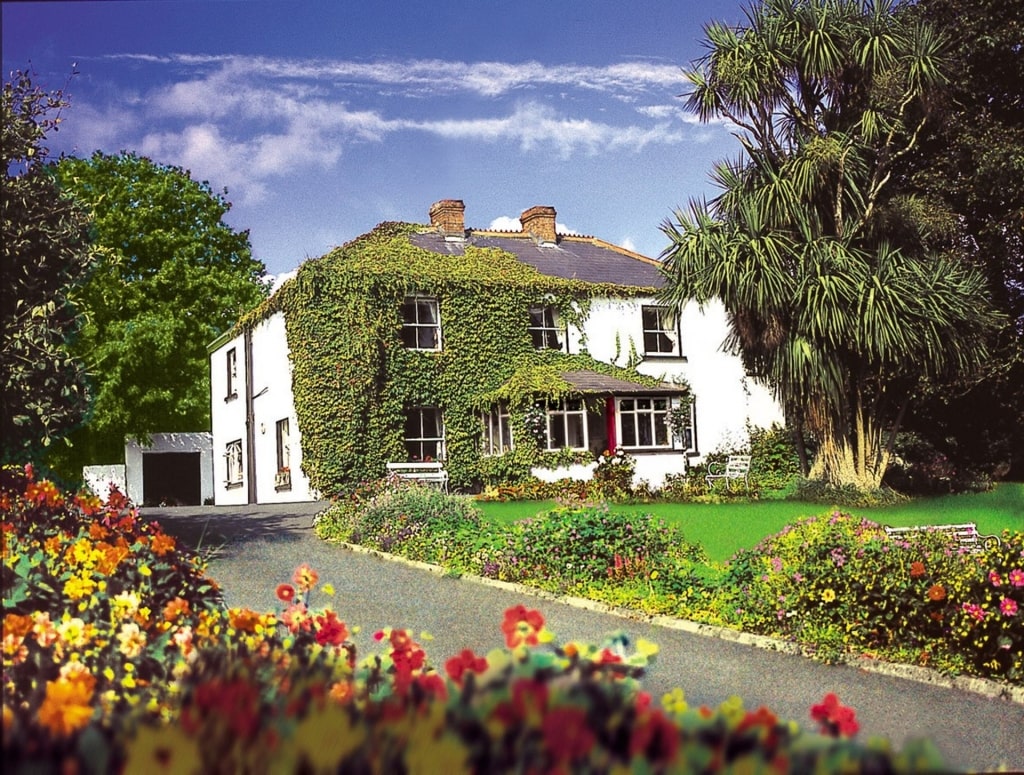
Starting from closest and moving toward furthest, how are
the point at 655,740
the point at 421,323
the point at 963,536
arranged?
the point at 655,740 < the point at 963,536 < the point at 421,323

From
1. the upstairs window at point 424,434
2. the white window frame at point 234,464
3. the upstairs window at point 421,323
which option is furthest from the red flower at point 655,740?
the white window frame at point 234,464

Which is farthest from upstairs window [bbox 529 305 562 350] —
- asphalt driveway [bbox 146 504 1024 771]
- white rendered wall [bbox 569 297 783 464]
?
asphalt driveway [bbox 146 504 1024 771]

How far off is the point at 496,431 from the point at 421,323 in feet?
10.8

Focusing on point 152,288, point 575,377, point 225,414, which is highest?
point 152,288

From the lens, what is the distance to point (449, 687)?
2.92 meters

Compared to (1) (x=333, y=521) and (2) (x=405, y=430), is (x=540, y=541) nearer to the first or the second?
(1) (x=333, y=521)

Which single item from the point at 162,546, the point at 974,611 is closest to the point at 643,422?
the point at 974,611

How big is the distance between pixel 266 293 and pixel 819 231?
17.0 metres

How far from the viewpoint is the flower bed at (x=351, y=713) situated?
7.49 ft

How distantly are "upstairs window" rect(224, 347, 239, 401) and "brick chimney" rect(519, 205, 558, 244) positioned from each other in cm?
929

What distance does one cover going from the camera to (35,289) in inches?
408

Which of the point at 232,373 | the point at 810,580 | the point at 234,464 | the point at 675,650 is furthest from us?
the point at 234,464

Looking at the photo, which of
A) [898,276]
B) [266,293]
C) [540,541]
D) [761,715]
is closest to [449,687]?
[761,715]

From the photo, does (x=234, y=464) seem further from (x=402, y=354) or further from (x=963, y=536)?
(x=963, y=536)
